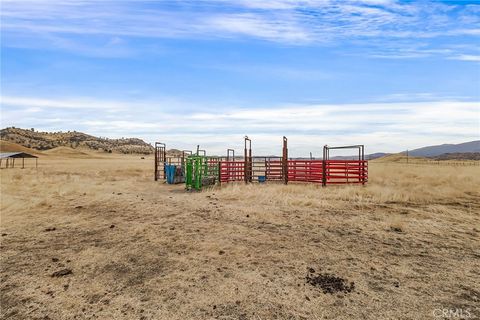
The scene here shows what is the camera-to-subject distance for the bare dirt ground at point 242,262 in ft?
16.1

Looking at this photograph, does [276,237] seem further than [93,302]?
Yes

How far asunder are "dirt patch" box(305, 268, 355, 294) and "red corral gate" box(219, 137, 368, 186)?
564 inches

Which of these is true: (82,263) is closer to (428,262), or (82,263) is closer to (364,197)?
(428,262)

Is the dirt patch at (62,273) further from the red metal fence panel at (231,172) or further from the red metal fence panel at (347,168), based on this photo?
the red metal fence panel at (347,168)

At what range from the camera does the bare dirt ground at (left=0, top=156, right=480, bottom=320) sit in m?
4.92

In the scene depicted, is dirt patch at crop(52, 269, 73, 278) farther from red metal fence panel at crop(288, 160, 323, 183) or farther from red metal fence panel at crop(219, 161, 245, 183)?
red metal fence panel at crop(288, 160, 323, 183)

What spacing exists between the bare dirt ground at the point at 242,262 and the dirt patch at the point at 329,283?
Result: 0.05ft

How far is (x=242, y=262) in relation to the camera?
21.6 feet

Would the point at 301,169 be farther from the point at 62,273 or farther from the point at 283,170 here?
the point at 62,273

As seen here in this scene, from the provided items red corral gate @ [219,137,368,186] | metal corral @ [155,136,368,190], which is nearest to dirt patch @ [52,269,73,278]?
metal corral @ [155,136,368,190]

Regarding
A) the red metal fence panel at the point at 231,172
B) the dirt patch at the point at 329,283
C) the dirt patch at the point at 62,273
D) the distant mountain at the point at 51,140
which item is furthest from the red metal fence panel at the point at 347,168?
the distant mountain at the point at 51,140

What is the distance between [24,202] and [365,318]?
14.1 metres

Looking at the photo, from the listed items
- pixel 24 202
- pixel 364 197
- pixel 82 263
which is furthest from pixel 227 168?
pixel 82 263

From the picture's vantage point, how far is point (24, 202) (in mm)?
14273
